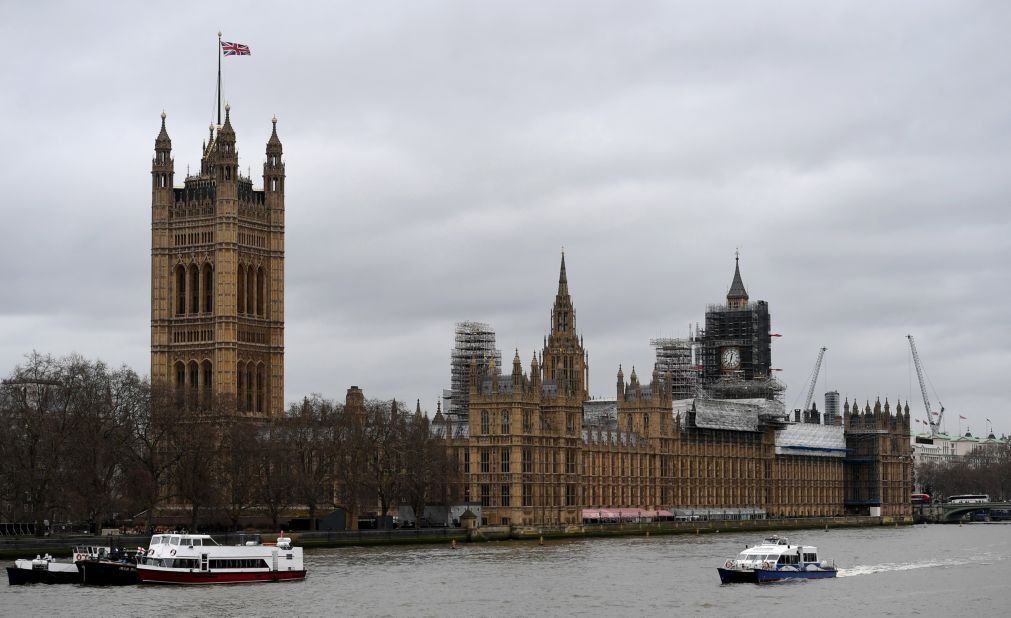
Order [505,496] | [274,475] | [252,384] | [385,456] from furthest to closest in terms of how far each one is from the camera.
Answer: [252,384] < [505,496] < [385,456] < [274,475]

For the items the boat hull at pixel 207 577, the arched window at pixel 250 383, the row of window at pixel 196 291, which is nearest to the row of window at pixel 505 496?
the arched window at pixel 250 383

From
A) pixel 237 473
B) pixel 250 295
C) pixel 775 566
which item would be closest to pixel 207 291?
pixel 250 295

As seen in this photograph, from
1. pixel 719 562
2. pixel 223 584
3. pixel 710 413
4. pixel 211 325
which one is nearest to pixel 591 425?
pixel 710 413

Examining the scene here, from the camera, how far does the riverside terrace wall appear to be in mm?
108062

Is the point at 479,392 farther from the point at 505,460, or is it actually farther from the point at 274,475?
the point at 274,475

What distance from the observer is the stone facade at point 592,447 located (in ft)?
492

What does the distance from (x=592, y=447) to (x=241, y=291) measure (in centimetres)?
3315

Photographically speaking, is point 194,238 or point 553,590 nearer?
point 553,590

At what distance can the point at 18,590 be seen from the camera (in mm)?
88562

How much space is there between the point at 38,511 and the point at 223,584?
24537 millimetres

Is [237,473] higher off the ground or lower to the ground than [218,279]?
lower

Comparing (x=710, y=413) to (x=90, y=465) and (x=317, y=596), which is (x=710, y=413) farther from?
Result: (x=317, y=596)

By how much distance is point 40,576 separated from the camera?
92938 mm

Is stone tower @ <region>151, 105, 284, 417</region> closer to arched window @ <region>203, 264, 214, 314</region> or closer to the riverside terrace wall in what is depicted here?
arched window @ <region>203, 264, 214, 314</region>
